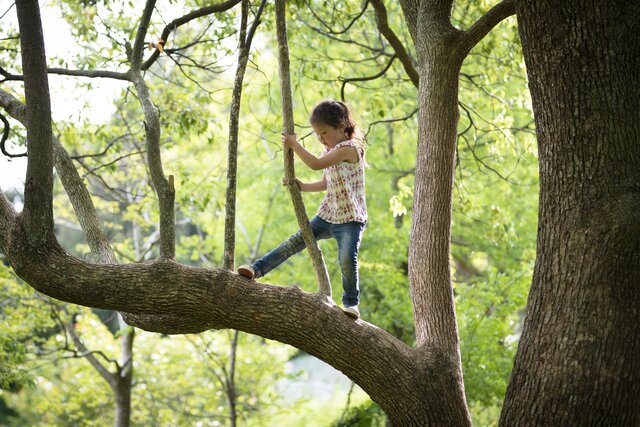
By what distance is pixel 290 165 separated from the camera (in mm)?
3873

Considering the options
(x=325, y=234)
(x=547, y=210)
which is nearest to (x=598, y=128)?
(x=547, y=210)

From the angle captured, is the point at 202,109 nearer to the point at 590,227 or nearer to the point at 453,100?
the point at 453,100

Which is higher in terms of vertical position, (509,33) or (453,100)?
(509,33)

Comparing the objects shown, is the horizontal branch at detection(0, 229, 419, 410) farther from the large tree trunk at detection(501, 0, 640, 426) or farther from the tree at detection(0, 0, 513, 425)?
the large tree trunk at detection(501, 0, 640, 426)

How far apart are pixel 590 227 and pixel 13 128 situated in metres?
5.80

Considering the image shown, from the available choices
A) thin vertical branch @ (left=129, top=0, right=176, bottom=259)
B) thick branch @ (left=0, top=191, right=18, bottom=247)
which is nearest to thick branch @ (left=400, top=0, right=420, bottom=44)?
thin vertical branch @ (left=129, top=0, right=176, bottom=259)

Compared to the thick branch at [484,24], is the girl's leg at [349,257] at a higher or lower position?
lower

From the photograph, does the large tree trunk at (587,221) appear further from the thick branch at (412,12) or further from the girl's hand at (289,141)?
the thick branch at (412,12)

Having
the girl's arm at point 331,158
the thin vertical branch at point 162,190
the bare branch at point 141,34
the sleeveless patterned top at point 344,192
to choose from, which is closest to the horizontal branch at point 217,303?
the thin vertical branch at point 162,190

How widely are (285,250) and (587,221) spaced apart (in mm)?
1726

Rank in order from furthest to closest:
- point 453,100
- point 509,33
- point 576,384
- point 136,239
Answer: point 136,239, point 509,33, point 453,100, point 576,384

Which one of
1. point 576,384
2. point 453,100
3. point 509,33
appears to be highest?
point 509,33

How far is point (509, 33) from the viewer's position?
823cm

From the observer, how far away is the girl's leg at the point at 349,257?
4.27m
